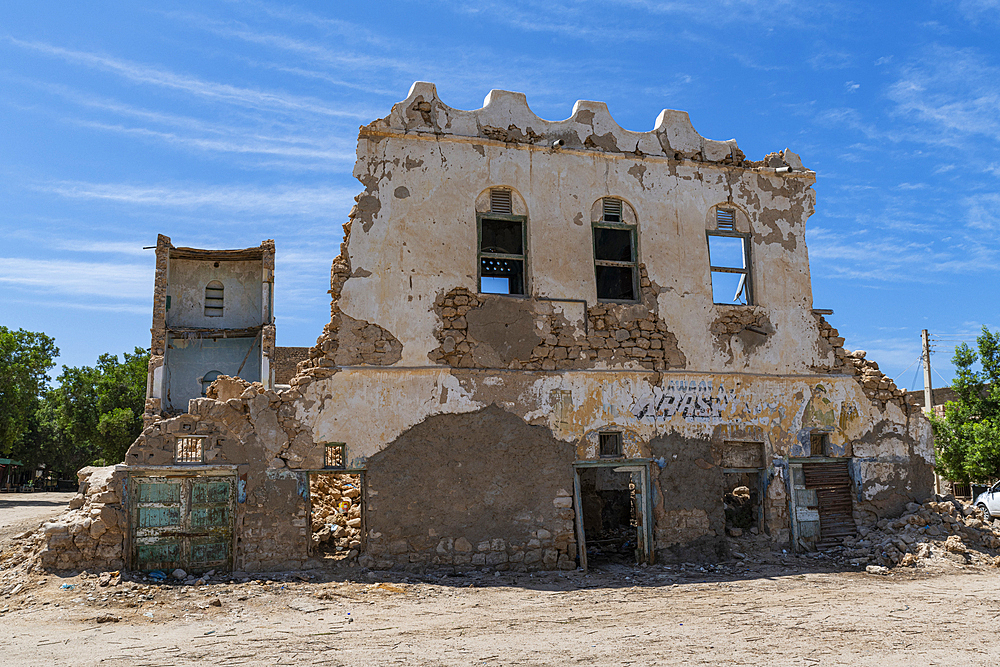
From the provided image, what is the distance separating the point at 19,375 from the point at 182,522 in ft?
66.0

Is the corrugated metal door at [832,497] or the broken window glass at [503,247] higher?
the broken window glass at [503,247]

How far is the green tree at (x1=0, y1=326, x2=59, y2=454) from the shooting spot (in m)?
25.5

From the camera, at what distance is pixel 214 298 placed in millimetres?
20391

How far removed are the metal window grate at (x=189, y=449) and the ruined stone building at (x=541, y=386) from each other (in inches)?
2.3

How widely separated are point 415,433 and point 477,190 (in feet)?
12.9

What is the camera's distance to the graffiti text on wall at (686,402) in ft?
38.5

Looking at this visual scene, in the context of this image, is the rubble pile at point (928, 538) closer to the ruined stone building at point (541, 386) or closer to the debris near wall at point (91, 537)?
the ruined stone building at point (541, 386)

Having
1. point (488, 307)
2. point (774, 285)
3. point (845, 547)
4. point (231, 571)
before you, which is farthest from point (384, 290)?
point (845, 547)

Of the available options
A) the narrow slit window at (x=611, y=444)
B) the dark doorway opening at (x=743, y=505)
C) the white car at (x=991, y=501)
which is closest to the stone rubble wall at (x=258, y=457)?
the narrow slit window at (x=611, y=444)

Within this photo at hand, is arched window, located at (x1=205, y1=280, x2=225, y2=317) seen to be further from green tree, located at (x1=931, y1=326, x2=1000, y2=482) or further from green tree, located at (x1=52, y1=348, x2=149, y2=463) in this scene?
green tree, located at (x1=931, y1=326, x2=1000, y2=482)

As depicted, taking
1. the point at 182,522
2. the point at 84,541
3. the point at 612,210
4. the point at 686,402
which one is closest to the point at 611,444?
the point at 686,402

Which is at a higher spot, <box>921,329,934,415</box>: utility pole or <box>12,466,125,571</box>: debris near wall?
<box>921,329,934,415</box>: utility pole

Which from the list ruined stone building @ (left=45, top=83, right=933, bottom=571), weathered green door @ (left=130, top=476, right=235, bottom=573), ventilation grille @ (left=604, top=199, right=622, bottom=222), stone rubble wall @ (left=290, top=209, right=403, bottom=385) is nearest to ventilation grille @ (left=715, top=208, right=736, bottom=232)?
ruined stone building @ (left=45, top=83, right=933, bottom=571)

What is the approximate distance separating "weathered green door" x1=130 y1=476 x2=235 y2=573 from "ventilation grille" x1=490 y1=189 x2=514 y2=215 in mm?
5676
